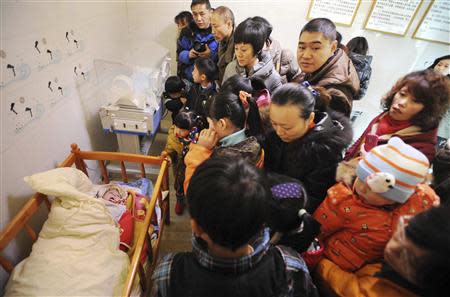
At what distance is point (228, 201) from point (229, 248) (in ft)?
0.48

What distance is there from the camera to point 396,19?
8.09ft

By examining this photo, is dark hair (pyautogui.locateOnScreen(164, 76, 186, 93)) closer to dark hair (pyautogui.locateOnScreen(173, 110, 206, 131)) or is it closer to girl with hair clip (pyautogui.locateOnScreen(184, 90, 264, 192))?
dark hair (pyautogui.locateOnScreen(173, 110, 206, 131))

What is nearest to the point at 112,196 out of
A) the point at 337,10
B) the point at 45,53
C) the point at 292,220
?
the point at 45,53

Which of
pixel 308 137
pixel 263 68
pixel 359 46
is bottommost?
pixel 308 137

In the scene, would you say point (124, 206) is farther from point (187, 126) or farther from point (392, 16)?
point (392, 16)

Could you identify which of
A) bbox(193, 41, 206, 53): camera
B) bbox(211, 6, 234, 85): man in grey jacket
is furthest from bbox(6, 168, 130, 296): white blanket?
bbox(193, 41, 206, 53): camera

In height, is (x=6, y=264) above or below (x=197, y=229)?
below

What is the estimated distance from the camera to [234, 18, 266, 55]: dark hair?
1384 millimetres

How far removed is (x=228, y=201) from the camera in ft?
1.73

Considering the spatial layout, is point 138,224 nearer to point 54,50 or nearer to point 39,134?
point 39,134

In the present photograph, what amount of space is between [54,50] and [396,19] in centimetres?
315

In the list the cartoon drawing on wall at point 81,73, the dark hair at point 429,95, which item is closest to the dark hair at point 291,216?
the dark hair at point 429,95

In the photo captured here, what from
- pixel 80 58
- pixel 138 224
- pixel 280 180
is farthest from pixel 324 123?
pixel 80 58

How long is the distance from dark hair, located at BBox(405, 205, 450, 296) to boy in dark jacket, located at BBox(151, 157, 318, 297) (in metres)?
0.28
